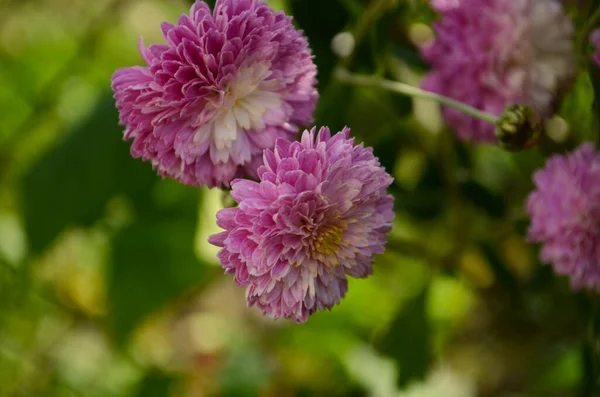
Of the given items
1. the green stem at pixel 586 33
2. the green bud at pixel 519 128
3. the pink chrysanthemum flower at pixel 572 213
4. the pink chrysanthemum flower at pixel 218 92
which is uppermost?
the green stem at pixel 586 33

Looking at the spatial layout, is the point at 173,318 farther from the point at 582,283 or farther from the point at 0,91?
the point at 582,283

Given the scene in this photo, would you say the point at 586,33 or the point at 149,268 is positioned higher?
the point at 586,33

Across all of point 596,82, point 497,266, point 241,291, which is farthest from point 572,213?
point 241,291

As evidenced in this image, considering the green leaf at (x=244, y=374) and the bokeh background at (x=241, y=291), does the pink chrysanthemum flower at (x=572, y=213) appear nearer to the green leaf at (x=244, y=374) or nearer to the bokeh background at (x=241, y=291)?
the bokeh background at (x=241, y=291)

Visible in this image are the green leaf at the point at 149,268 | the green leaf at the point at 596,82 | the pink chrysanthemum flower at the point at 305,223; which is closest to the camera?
the pink chrysanthemum flower at the point at 305,223

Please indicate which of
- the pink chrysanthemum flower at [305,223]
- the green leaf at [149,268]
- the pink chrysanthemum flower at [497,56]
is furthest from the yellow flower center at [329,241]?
the green leaf at [149,268]

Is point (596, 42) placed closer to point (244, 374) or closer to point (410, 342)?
point (410, 342)

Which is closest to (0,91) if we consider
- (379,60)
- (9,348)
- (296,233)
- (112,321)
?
(9,348)
